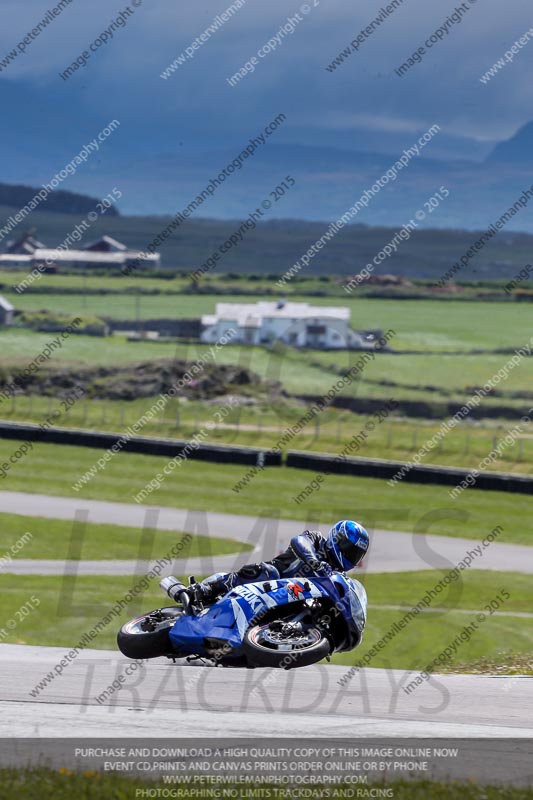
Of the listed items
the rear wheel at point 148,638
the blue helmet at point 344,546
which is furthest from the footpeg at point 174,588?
the blue helmet at point 344,546

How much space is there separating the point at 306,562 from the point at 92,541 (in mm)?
15723

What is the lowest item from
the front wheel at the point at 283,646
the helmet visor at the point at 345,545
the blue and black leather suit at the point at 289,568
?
the front wheel at the point at 283,646

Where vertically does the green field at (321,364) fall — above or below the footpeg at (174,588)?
below

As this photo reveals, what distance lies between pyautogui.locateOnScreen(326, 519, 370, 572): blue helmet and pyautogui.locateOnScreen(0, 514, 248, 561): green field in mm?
13316

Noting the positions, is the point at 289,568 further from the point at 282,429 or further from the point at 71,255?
the point at 71,255

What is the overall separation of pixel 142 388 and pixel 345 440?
1773 centimetres

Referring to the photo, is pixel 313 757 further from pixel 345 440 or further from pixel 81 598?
pixel 345 440

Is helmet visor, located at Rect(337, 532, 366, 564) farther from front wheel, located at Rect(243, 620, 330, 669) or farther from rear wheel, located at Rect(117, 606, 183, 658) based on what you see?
rear wheel, located at Rect(117, 606, 183, 658)

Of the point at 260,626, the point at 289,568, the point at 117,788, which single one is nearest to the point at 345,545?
the point at 289,568

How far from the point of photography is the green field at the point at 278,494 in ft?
107

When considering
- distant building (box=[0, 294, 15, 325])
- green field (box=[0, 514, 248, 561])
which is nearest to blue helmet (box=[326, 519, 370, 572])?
green field (box=[0, 514, 248, 561])

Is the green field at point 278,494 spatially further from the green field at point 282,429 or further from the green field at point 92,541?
the green field at point 282,429

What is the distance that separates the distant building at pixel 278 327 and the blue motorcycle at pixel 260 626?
252 feet

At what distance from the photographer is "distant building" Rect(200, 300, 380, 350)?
295 ft
